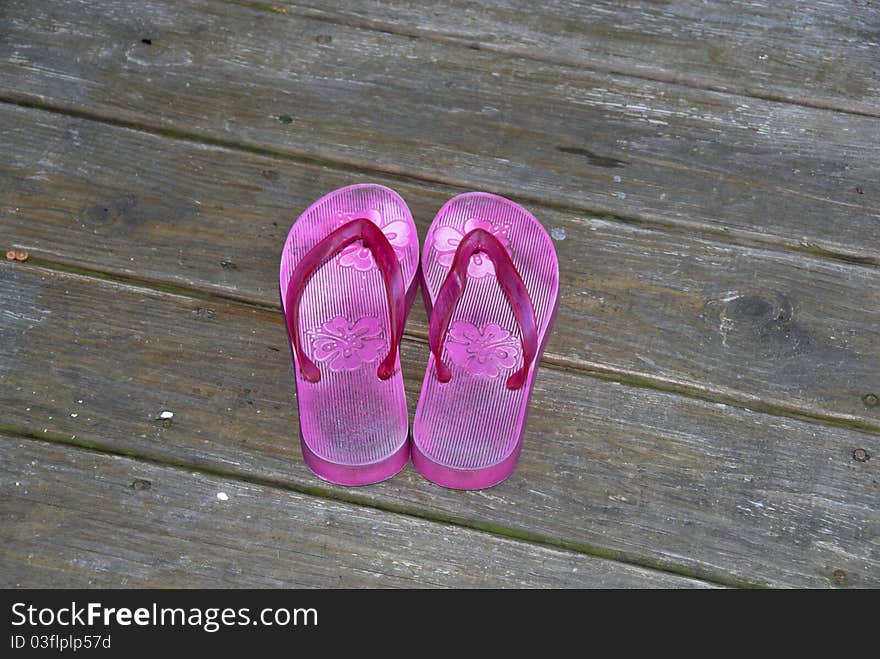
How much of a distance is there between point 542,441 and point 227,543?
409 millimetres

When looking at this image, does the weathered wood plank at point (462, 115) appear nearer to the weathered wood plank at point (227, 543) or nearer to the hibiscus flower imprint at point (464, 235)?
the hibiscus flower imprint at point (464, 235)

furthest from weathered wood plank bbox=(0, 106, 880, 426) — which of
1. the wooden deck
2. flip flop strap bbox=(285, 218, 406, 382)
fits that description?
flip flop strap bbox=(285, 218, 406, 382)

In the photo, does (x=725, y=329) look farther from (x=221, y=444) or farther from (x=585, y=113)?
(x=221, y=444)

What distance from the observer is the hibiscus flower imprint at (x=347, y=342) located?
1.16 m

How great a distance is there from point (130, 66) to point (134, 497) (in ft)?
2.35

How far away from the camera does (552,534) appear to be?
1.10m

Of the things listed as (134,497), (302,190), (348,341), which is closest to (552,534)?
(348,341)

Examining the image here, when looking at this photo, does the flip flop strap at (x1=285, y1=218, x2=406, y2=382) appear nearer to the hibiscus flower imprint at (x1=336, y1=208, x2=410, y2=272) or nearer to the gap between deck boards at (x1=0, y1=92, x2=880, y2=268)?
the hibiscus flower imprint at (x1=336, y1=208, x2=410, y2=272)

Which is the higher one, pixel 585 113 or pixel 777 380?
pixel 585 113

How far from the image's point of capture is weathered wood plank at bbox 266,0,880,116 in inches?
57.4

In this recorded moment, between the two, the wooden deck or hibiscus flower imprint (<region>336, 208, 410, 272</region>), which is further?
hibiscus flower imprint (<region>336, 208, 410, 272</region>)

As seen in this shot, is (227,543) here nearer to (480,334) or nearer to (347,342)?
(347,342)

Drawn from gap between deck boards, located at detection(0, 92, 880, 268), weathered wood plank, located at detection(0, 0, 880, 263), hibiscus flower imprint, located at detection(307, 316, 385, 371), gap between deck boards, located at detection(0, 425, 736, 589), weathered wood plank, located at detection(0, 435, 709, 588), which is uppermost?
weathered wood plank, located at detection(0, 0, 880, 263)

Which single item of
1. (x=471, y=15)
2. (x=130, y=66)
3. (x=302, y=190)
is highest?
(x=471, y=15)
